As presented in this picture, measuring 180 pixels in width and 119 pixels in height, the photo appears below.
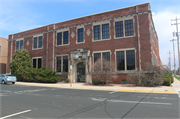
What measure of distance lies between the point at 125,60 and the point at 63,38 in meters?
12.3

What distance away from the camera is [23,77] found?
2536 cm

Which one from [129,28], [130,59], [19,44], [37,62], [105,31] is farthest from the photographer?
[19,44]

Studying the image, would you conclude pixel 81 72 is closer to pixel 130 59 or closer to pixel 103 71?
pixel 103 71

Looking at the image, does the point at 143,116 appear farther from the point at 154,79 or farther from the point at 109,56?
the point at 109,56

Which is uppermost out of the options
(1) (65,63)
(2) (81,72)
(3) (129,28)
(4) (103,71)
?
(3) (129,28)

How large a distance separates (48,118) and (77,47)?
1956cm

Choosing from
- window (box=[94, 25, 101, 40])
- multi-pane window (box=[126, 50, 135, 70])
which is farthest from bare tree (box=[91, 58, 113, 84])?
window (box=[94, 25, 101, 40])

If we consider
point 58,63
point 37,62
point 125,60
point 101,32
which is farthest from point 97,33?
point 37,62

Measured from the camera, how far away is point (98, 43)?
22266 mm

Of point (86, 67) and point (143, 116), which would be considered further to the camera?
point (86, 67)

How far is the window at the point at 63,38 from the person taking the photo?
84.3 ft

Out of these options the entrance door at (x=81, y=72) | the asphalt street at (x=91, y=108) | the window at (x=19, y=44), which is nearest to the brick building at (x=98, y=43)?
the entrance door at (x=81, y=72)

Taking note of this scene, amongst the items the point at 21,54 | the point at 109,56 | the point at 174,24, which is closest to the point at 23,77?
the point at 21,54

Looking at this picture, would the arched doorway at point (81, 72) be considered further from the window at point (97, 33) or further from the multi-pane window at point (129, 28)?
the multi-pane window at point (129, 28)
